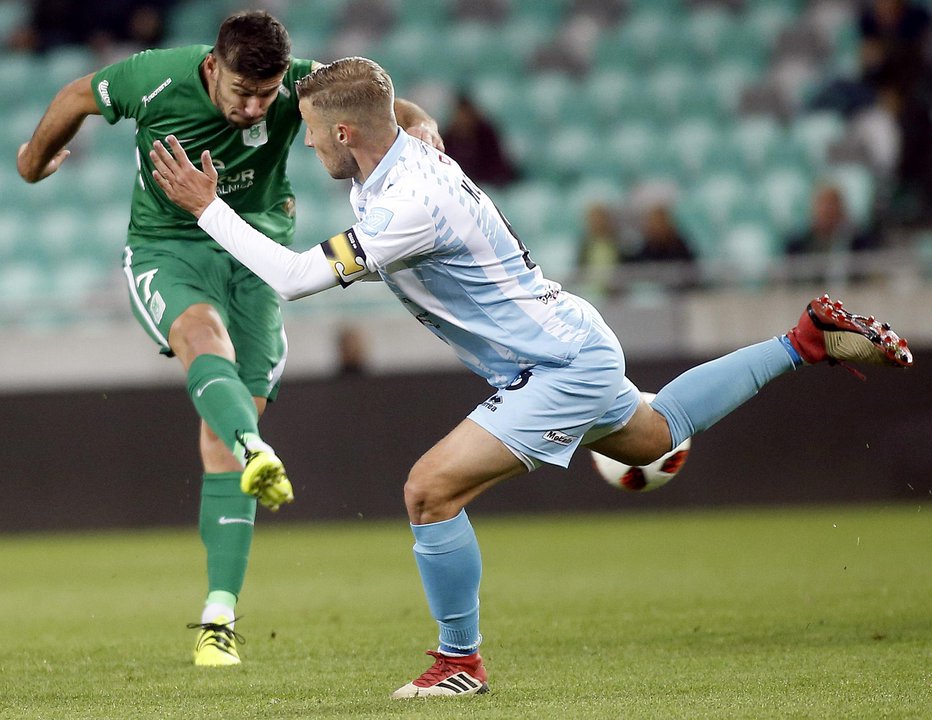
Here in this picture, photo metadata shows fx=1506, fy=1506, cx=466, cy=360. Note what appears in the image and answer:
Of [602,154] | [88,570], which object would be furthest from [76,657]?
[602,154]

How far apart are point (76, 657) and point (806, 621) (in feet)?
8.29

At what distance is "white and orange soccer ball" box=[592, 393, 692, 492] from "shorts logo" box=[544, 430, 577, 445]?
0.80m

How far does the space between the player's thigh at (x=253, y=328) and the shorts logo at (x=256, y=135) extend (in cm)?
46

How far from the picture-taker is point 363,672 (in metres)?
4.49

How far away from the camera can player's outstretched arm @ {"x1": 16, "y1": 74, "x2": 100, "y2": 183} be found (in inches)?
202

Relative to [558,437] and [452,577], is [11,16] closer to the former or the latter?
[558,437]

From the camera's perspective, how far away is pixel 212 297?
512cm

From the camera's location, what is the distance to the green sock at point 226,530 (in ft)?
16.6

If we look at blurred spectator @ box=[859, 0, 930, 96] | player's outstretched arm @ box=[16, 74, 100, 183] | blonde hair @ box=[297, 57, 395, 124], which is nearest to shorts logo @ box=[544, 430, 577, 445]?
blonde hair @ box=[297, 57, 395, 124]

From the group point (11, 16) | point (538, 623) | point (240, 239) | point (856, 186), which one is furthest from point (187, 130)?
point (11, 16)

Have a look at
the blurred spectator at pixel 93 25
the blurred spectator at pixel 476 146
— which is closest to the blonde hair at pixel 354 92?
the blurred spectator at pixel 476 146

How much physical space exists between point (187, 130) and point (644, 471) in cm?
195

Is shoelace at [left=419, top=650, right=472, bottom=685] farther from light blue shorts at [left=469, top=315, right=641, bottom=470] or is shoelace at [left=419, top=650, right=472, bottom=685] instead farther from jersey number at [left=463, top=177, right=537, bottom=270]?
jersey number at [left=463, top=177, right=537, bottom=270]

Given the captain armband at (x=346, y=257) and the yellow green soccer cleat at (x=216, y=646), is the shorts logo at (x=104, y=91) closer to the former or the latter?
the captain armband at (x=346, y=257)
